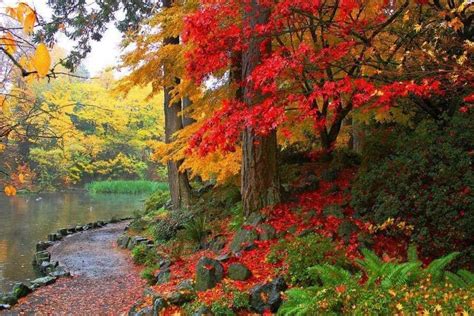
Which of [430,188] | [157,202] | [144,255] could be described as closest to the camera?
[430,188]

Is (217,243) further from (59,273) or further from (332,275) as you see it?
(332,275)

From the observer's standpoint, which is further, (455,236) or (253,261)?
(253,261)

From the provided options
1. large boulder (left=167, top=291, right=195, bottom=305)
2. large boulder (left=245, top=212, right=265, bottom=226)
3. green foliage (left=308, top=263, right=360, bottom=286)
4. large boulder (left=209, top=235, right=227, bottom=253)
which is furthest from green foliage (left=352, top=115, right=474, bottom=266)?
large boulder (left=167, top=291, right=195, bottom=305)

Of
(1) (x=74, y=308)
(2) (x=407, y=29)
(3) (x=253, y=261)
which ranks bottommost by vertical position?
(1) (x=74, y=308)

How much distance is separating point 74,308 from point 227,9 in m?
5.35

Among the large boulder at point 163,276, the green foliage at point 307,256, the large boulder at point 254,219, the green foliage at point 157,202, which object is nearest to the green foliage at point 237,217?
the large boulder at point 254,219

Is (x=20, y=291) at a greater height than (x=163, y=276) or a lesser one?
lesser

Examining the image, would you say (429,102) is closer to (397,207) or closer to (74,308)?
(397,207)

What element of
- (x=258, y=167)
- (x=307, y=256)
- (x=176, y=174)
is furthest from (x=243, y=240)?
(x=176, y=174)

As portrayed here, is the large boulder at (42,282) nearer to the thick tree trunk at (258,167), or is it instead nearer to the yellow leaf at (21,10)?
the thick tree trunk at (258,167)

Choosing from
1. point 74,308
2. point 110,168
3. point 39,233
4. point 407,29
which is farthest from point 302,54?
point 110,168

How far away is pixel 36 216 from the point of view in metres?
18.4

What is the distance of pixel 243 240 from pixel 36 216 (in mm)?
14102

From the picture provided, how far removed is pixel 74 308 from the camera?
23.2 ft
